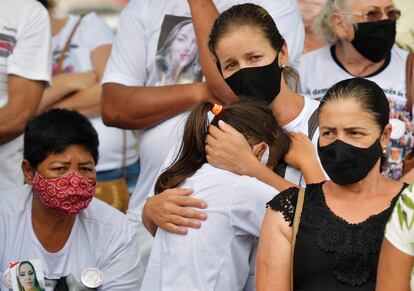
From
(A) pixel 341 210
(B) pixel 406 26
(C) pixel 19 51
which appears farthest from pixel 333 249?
(B) pixel 406 26

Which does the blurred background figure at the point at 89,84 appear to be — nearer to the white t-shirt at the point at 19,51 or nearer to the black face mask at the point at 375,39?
the white t-shirt at the point at 19,51

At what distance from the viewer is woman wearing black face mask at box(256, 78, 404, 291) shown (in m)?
3.37

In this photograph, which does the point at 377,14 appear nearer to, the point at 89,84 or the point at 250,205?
the point at 250,205

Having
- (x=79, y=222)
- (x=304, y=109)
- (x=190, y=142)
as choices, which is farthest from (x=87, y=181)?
(x=304, y=109)

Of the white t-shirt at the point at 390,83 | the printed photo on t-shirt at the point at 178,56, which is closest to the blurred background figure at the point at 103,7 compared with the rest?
the white t-shirt at the point at 390,83

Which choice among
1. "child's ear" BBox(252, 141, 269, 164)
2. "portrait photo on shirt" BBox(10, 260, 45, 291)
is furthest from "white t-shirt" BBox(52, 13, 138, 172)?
"child's ear" BBox(252, 141, 269, 164)

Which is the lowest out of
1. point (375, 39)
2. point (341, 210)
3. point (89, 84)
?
point (89, 84)

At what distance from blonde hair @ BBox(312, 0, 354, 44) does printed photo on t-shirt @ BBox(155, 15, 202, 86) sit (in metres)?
0.86

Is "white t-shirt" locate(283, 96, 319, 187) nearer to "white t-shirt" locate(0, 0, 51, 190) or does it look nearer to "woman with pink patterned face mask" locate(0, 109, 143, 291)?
"woman with pink patterned face mask" locate(0, 109, 143, 291)

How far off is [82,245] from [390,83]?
1779mm

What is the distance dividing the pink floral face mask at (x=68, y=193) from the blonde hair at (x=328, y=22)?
167 cm

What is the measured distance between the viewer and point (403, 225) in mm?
2908

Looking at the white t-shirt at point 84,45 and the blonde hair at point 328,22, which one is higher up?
the blonde hair at point 328,22

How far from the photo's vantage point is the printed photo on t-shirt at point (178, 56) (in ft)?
16.3
